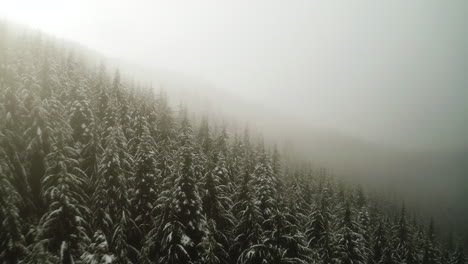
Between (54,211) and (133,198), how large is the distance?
9.36 meters

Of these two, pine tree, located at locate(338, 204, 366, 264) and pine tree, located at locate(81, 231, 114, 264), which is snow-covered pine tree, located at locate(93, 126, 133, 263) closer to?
pine tree, located at locate(81, 231, 114, 264)

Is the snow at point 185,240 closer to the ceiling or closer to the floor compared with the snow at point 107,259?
closer to the floor

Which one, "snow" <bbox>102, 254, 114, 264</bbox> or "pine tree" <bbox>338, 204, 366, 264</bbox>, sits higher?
"snow" <bbox>102, 254, 114, 264</bbox>

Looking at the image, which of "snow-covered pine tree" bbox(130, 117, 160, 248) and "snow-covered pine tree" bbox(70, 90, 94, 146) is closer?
"snow-covered pine tree" bbox(130, 117, 160, 248)

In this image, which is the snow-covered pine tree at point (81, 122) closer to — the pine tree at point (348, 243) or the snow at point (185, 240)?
the snow at point (185, 240)

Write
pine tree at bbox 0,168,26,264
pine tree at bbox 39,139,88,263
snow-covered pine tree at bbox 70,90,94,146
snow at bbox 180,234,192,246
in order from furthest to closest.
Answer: snow-covered pine tree at bbox 70,90,94,146 → snow at bbox 180,234,192,246 → pine tree at bbox 39,139,88,263 → pine tree at bbox 0,168,26,264

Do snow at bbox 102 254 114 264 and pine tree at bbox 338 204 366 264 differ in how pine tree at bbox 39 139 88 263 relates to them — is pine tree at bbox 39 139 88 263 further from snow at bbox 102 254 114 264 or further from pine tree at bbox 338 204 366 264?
pine tree at bbox 338 204 366 264

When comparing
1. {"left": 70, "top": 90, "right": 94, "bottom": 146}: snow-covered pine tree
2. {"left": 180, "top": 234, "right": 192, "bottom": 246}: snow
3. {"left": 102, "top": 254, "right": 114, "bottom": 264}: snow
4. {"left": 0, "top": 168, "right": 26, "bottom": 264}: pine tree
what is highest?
{"left": 70, "top": 90, "right": 94, "bottom": 146}: snow-covered pine tree

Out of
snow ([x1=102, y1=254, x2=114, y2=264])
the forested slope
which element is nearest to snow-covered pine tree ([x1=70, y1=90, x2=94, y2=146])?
the forested slope

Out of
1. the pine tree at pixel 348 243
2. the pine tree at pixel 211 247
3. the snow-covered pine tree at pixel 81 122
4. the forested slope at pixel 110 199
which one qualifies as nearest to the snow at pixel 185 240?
the forested slope at pixel 110 199

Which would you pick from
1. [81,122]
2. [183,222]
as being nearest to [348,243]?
[183,222]

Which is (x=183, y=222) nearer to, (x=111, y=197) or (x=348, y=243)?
(x=111, y=197)

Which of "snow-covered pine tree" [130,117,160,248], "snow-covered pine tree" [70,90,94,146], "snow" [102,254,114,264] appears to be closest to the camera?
"snow" [102,254,114,264]

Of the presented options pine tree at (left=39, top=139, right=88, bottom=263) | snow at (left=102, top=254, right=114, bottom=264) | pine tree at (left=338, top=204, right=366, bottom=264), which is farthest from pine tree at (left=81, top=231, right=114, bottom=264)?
pine tree at (left=338, top=204, right=366, bottom=264)
